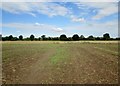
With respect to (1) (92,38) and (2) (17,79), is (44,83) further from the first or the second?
(1) (92,38)

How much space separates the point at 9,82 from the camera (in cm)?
957

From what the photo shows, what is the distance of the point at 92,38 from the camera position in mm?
114688

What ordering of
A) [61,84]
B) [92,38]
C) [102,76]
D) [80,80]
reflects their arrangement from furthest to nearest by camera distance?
1. [92,38]
2. [102,76]
3. [80,80]
4. [61,84]

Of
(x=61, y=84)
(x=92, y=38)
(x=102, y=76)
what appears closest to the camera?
(x=61, y=84)

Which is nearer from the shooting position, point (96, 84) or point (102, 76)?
point (96, 84)

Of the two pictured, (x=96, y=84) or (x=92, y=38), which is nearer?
(x=96, y=84)

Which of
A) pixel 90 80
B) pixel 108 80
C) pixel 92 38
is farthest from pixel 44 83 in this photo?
pixel 92 38

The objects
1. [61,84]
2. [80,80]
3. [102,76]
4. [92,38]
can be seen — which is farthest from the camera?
[92,38]

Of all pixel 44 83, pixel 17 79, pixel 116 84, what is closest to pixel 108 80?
pixel 116 84

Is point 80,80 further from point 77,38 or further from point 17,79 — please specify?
point 77,38

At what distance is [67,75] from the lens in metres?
11.1

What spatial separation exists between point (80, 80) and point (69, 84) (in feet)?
3.16

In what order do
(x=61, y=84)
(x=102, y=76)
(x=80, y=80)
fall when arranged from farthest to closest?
1. (x=102, y=76)
2. (x=80, y=80)
3. (x=61, y=84)

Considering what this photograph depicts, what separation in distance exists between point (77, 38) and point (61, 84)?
10923 centimetres
